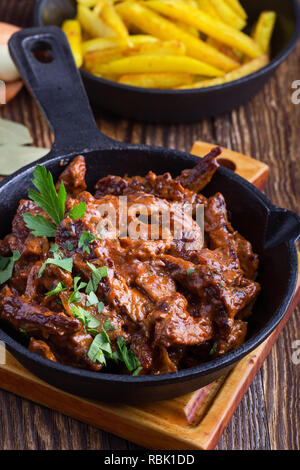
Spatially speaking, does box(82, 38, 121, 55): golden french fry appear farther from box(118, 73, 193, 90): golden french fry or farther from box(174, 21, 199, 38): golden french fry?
box(174, 21, 199, 38): golden french fry

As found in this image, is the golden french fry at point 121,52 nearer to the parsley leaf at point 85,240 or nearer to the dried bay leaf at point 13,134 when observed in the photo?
the dried bay leaf at point 13,134

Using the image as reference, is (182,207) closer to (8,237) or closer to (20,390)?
(8,237)

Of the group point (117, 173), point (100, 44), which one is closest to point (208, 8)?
point (100, 44)

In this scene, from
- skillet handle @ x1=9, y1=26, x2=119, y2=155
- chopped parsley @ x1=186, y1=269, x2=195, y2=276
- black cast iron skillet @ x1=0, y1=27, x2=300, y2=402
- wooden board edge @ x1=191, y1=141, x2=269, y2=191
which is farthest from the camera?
wooden board edge @ x1=191, y1=141, x2=269, y2=191

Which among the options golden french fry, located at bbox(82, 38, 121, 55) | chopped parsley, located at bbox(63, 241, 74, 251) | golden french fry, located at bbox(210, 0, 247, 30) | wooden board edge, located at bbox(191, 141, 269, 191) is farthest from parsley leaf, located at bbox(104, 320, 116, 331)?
golden french fry, located at bbox(210, 0, 247, 30)

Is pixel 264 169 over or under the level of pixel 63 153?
under
